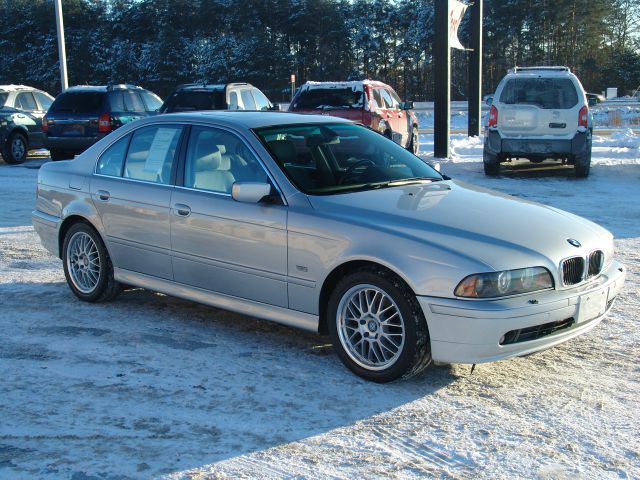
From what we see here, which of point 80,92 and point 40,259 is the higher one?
point 80,92

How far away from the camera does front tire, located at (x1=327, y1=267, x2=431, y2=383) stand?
4555 mm

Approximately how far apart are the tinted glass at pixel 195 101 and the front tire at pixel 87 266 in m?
11.0

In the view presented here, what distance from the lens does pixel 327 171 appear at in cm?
550

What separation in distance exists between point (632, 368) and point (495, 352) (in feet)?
3.70

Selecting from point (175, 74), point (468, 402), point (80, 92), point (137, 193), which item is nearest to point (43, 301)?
point (137, 193)

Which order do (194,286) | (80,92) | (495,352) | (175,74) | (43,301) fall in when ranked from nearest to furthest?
(495,352) → (194,286) → (43,301) → (80,92) → (175,74)

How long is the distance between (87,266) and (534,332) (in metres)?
3.74

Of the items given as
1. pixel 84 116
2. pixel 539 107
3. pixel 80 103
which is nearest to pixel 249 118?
pixel 539 107

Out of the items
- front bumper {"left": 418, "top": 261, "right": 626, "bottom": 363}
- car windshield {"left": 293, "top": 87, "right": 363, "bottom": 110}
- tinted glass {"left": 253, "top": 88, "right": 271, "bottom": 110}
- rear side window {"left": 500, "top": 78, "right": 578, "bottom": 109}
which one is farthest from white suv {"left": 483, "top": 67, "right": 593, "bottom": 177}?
front bumper {"left": 418, "top": 261, "right": 626, "bottom": 363}

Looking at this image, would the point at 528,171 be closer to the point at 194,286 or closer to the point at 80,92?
the point at 80,92

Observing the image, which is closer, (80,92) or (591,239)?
(591,239)

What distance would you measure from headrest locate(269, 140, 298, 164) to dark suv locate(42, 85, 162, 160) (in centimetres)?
1281

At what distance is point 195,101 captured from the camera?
1772cm

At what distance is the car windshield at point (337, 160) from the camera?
5395 mm
